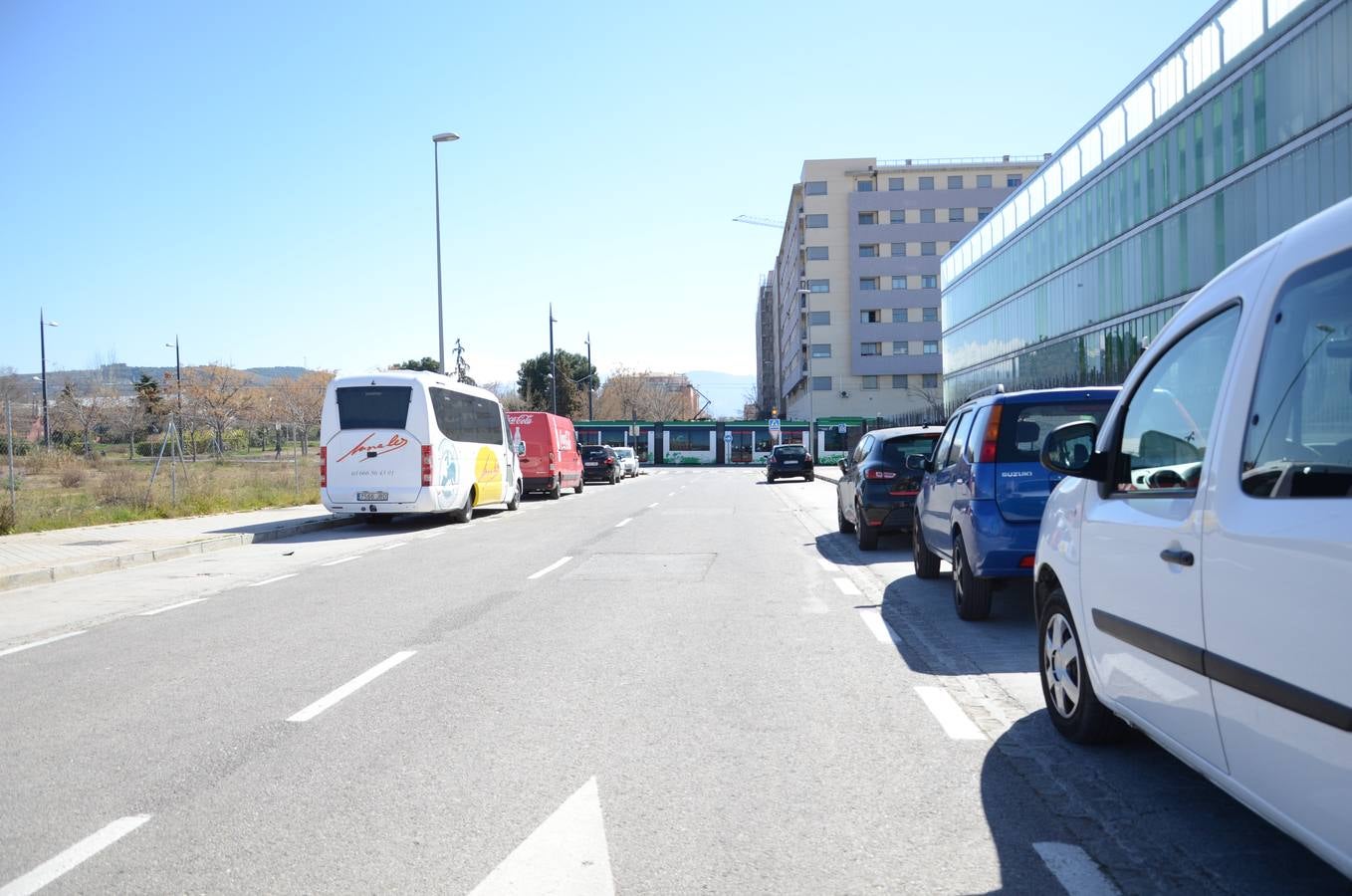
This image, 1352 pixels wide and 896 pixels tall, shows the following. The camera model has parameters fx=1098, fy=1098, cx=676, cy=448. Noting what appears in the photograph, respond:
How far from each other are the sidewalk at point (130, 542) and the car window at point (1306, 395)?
13161 mm

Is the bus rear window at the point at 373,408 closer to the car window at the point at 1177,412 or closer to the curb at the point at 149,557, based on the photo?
the curb at the point at 149,557

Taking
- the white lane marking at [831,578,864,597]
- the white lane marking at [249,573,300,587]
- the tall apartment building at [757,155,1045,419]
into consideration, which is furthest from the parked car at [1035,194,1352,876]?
the tall apartment building at [757,155,1045,419]

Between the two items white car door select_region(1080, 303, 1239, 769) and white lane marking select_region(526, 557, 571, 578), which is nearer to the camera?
white car door select_region(1080, 303, 1239, 769)

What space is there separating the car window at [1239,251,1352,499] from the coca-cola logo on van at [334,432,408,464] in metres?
17.9

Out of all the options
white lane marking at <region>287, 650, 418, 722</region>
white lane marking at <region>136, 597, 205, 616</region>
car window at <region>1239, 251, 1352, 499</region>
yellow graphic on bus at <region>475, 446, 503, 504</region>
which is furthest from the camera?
yellow graphic on bus at <region>475, 446, 503, 504</region>

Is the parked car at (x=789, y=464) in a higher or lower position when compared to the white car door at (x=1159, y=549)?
lower

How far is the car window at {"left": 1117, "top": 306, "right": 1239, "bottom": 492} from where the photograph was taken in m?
3.60

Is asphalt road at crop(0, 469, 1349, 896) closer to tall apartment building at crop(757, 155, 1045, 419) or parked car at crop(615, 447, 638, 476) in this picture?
parked car at crop(615, 447, 638, 476)

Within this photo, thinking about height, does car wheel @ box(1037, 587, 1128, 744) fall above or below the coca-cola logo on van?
below

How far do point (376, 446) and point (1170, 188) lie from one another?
2656 cm

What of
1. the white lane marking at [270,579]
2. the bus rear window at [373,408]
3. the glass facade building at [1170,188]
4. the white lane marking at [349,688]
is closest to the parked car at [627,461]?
the glass facade building at [1170,188]

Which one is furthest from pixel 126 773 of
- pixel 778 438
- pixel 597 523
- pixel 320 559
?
pixel 778 438

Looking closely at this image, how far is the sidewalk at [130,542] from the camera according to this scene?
1362cm

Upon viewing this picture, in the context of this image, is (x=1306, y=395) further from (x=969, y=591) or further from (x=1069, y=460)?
(x=969, y=591)
